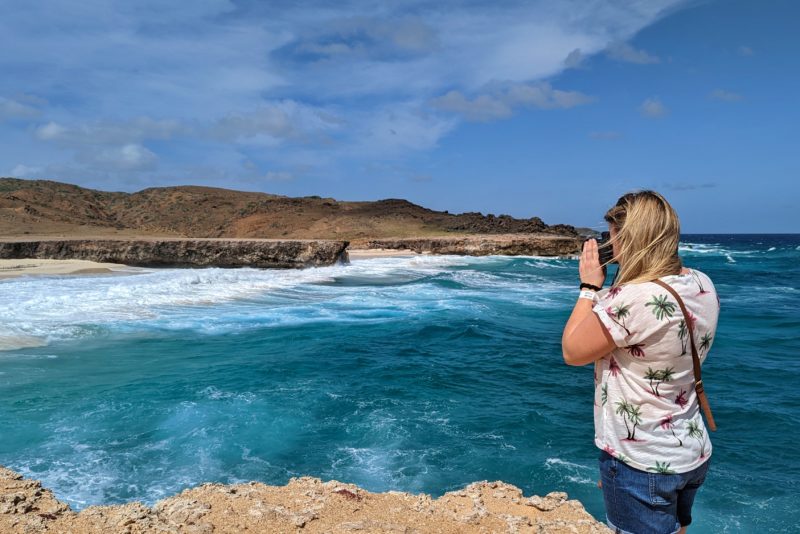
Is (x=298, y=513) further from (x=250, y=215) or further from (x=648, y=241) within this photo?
(x=250, y=215)

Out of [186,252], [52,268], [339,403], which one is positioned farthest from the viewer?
[186,252]

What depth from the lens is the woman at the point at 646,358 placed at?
202cm

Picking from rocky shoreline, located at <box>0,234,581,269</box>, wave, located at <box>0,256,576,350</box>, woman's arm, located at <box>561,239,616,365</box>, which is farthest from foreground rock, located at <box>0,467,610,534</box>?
rocky shoreline, located at <box>0,234,581,269</box>

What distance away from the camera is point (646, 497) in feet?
7.02

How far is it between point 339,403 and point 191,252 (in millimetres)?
24875

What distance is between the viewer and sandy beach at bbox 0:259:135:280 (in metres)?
22.4

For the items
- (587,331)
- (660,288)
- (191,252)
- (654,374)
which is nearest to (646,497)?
(654,374)

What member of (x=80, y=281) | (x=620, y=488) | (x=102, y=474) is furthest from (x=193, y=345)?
(x=80, y=281)

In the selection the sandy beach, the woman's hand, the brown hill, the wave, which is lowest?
the wave

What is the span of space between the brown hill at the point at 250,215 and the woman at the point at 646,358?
5188cm

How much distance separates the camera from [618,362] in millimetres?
2141

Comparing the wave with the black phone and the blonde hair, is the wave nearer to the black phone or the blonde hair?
the black phone

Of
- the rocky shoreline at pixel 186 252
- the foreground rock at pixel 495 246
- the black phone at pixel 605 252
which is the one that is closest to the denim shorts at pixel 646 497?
the black phone at pixel 605 252

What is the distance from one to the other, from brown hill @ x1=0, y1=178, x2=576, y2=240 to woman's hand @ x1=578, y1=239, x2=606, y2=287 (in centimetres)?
5178
